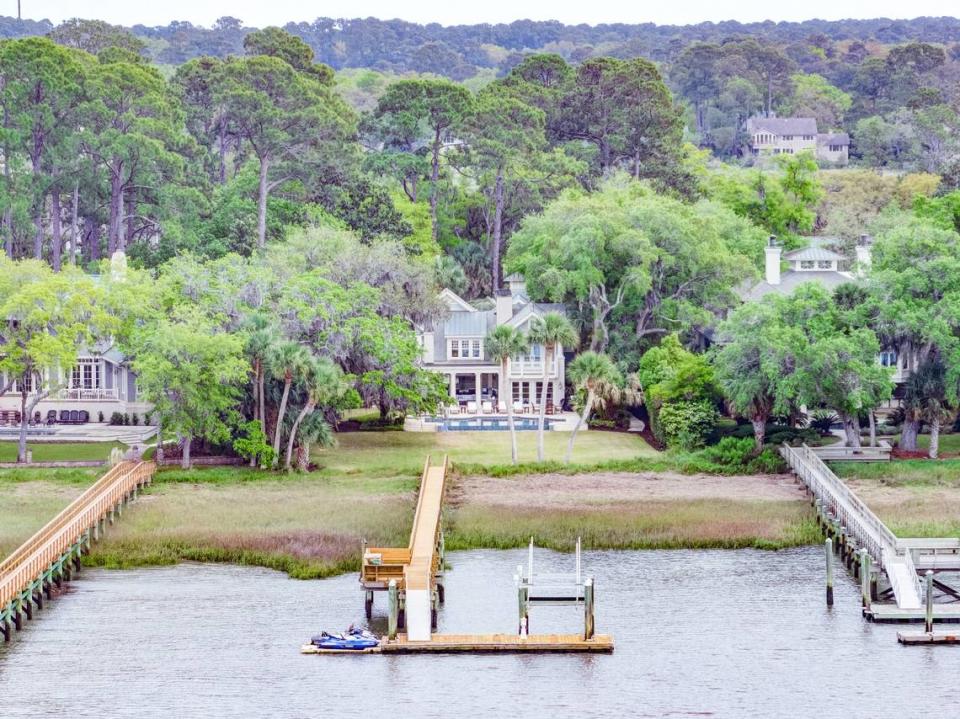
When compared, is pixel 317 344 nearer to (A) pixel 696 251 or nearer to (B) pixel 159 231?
(A) pixel 696 251

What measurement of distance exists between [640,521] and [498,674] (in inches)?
703

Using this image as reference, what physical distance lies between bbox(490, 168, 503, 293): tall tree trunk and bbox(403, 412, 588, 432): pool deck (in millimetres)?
24399

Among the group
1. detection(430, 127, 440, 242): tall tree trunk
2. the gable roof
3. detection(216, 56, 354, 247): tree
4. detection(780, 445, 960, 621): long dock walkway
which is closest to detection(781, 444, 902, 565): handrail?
detection(780, 445, 960, 621): long dock walkway

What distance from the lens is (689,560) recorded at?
5931 cm

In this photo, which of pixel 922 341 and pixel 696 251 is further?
pixel 696 251

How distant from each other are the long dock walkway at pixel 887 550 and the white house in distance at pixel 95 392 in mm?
35112

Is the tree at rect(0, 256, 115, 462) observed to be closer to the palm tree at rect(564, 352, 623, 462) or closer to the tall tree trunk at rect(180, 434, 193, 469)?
the tall tree trunk at rect(180, 434, 193, 469)

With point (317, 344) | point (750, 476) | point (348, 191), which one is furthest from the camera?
point (348, 191)

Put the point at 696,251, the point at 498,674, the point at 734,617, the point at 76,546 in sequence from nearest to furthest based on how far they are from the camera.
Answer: the point at 498,674 → the point at 734,617 → the point at 76,546 → the point at 696,251

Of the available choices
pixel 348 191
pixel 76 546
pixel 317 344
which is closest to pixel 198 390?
pixel 317 344

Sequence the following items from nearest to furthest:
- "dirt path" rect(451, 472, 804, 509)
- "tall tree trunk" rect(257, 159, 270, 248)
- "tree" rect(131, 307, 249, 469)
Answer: "dirt path" rect(451, 472, 804, 509) < "tree" rect(131, 307, 249, 469) < "tall tree trunk" rect(257, 159, 270, 248)

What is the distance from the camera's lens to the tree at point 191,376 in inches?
2827

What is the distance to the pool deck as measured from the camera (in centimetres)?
8319

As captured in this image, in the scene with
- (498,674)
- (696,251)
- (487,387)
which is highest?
(696,251)
